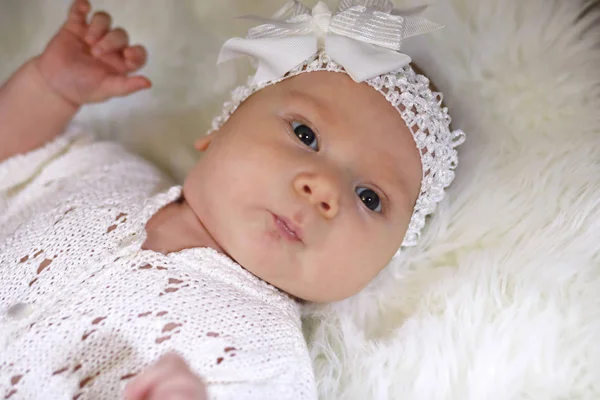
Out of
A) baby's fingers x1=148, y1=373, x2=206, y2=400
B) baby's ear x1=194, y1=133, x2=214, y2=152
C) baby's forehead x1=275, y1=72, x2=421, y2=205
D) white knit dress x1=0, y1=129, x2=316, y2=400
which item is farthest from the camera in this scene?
baby's ear x1=194, y1=133, x2=214, y2=152

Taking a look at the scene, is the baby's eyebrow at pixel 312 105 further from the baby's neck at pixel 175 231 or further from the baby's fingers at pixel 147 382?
the baby's fingers at pixel 147 382

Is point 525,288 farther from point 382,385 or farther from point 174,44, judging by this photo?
point 174,44

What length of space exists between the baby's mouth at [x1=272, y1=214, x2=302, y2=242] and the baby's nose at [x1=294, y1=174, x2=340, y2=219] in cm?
5

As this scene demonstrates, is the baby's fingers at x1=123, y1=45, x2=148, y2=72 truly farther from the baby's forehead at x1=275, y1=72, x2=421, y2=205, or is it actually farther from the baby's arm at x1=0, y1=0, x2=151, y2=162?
the baby's forehead at x1=275, y1=72, x2=421, y2=205

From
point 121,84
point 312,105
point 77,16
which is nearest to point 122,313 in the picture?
point 312,105

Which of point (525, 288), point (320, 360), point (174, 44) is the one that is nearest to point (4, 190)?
point (174, 44)

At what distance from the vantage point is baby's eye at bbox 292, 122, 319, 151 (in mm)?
1090

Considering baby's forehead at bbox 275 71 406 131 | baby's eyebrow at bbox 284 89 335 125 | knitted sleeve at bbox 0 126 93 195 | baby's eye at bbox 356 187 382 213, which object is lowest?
knitted sleeve at bbox 0 126 93 195

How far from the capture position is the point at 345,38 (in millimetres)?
1110

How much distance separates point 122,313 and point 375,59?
1.95 feet

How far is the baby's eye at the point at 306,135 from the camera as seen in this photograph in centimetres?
109

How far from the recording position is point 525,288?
102 centimetres

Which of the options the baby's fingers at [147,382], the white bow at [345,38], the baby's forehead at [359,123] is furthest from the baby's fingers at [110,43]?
the baby's fingers at [147,382]

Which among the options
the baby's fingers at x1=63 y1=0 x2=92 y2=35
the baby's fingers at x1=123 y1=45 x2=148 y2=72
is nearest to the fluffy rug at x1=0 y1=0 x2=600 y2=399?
the baby's fingers at x1=123 y1=45 x2=148 y2=72
